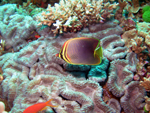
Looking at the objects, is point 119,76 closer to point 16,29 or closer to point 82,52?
point 82,52

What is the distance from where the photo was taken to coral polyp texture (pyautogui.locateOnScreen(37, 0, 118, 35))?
2.78 meters

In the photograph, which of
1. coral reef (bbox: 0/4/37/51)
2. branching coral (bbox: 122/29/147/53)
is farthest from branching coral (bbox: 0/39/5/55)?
branching coral (bbox: 122/29/147/53)

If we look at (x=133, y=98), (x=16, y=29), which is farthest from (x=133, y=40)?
(x=16, y=29)

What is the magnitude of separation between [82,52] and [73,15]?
187cm

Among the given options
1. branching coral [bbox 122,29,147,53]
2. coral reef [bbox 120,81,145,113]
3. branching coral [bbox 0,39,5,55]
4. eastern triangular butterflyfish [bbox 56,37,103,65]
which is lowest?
coral reef [bbox 120,81,145,113]

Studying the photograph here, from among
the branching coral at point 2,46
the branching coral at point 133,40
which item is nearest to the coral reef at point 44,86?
the branching coral at point 2,46

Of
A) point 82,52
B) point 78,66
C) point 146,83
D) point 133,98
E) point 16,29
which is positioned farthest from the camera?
point 16,29

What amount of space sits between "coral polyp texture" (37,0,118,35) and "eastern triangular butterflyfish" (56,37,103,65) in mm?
1417

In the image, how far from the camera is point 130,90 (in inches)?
82.7

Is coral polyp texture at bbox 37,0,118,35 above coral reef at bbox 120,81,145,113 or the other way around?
above

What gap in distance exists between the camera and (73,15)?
2.95 m

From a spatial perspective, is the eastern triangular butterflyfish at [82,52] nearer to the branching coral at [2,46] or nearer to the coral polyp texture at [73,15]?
the coral polyp texture at [73,15]

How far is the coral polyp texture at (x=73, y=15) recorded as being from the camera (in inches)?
110

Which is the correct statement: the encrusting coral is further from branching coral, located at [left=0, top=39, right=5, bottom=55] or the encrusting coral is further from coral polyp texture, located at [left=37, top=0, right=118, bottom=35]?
branching coral, located at [left=0, top=39, right=5, bottom=55]
